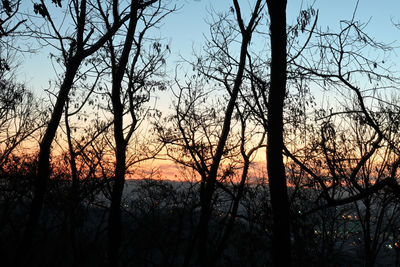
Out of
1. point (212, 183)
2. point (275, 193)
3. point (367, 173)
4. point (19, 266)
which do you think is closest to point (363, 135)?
point (367, 173)

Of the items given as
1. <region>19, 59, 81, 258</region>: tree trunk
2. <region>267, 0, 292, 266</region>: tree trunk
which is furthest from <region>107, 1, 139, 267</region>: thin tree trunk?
<region>267, 0, 292, 266</region>: tree trunk

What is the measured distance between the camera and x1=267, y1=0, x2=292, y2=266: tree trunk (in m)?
5.56

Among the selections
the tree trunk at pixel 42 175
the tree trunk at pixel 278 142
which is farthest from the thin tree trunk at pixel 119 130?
the tree trunk at pixel 278 142

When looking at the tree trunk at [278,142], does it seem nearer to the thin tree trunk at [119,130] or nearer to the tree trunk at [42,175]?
the tree trunk at [42,175]

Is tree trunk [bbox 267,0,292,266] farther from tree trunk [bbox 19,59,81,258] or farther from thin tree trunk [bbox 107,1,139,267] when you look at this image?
thin tree trunk [bbox 107,1,139,267]

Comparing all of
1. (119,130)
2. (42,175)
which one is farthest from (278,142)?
(119,130)

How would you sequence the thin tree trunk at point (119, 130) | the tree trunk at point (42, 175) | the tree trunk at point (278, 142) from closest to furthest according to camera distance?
the tree trunk at point (278, 142) < the tree trunk at point (42, 175) < the thin tree trunk at point (119, 130)

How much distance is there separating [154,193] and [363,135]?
12.9 m

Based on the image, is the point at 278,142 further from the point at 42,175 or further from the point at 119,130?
the point at 119,130

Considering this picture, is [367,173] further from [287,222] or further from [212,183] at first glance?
[287,222]

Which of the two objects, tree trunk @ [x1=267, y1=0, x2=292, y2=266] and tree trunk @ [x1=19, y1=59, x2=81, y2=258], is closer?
tree trunk @ [x1=267, y1=0, x2=292, y2=266]

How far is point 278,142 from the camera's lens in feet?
19.8

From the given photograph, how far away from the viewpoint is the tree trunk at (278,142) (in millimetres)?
5562

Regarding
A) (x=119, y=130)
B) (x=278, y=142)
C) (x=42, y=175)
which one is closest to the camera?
(x=278, y=142)
